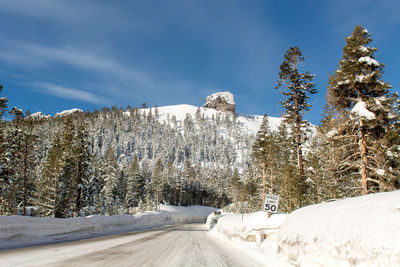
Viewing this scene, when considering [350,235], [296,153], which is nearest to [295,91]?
[296,153]

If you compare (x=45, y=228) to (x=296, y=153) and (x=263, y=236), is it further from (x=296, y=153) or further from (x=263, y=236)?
(x=296, y=153)

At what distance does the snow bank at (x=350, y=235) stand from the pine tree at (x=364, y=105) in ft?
25.4

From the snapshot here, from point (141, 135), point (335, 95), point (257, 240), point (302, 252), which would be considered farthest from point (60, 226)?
point (141, 135)

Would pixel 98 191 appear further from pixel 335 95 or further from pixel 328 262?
pixel 328 262

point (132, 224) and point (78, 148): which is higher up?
point (78, 148)

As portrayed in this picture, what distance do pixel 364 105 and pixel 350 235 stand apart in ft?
35.3

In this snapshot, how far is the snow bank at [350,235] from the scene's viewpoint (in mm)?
4309

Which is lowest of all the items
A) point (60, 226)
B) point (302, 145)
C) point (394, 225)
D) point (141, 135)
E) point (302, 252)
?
point (60, 226)

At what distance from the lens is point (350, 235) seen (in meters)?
5.07

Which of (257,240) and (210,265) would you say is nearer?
(210,265)

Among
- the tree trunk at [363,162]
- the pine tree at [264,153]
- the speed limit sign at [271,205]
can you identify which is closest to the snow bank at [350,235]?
the speed limit sign at [271,205]

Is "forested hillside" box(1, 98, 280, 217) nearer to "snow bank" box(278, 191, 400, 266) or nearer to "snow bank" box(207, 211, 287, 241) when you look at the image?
"snow bank" box(207, 211, 287, 241)

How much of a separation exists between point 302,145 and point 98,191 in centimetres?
5288

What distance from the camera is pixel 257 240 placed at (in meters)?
11.2
